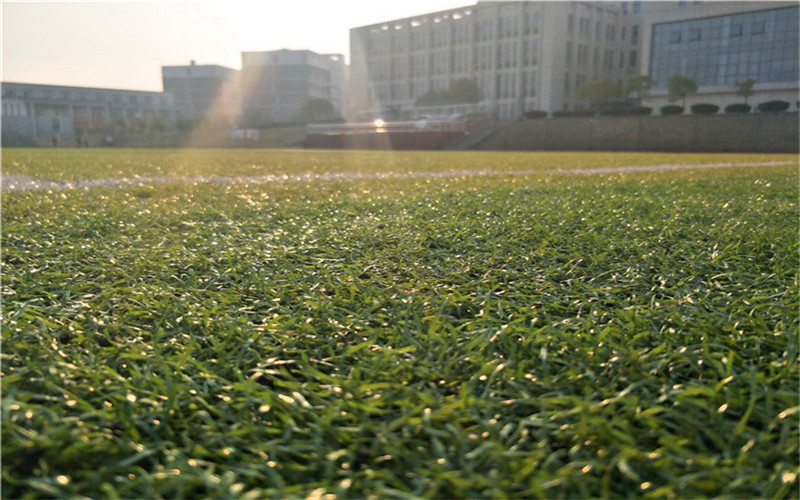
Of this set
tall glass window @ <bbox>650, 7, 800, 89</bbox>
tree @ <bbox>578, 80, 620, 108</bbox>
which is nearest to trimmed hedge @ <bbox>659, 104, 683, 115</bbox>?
tree @ <bbox>578, 80, 620, 108</bbox>

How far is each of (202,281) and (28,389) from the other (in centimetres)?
140

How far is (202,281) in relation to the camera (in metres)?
3.07

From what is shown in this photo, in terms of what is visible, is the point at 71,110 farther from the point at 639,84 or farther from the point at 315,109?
the point at 639,84

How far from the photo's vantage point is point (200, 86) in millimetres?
117500

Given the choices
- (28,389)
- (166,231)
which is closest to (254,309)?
(28,389)

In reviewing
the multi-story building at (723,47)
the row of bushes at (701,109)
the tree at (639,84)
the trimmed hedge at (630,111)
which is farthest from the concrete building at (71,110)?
the multi-story building at (723,47)

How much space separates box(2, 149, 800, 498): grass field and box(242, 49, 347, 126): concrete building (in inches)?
4380

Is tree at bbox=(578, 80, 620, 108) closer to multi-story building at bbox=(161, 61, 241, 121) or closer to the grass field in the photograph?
the grass field

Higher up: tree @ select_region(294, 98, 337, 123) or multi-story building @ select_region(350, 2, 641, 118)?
multi-story building @ select_region(350, 2, 641, 118)

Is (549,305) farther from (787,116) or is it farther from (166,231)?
(787,116)

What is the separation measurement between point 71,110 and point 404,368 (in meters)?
111

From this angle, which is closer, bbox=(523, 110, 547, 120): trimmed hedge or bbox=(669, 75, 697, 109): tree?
bbox=(669, 75, 697, 109): tree

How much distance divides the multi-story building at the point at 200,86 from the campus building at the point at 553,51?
126 ft

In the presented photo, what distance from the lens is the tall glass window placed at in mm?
57469
